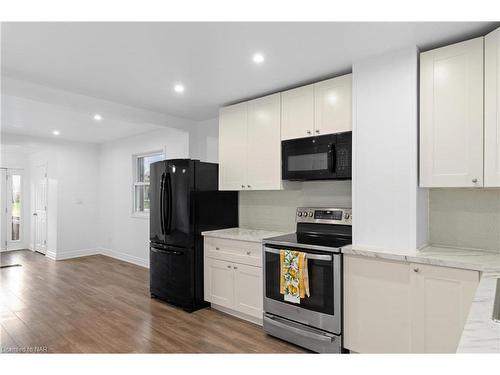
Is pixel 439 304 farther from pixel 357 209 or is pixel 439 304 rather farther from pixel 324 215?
pixel 324 215

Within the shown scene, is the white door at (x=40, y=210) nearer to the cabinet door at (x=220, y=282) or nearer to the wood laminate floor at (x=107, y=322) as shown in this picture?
the wood laminate floor at (x=107, y=322)

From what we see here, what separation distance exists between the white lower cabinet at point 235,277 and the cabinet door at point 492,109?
6.43ft

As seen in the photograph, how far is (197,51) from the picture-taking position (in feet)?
7.84

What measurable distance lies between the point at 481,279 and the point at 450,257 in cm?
36

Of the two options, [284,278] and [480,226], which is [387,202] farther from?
[284,278]

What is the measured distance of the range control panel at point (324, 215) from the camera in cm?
300

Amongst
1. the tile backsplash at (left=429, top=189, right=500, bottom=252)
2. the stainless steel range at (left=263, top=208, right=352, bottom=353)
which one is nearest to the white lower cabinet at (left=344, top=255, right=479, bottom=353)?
the stainless steel range at (left=263, top=208, right=352, bottom=353)

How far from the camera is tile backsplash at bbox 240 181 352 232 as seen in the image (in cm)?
318

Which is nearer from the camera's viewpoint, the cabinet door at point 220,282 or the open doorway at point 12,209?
the cabinet door at point 220,282

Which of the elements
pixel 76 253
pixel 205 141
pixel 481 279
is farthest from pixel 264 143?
pixel 76 253

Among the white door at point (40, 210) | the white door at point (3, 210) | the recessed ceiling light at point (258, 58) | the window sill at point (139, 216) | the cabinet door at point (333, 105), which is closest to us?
the recessed ceiling light at point (258, 58)

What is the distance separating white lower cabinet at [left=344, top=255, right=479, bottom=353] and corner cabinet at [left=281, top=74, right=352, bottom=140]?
118 cm

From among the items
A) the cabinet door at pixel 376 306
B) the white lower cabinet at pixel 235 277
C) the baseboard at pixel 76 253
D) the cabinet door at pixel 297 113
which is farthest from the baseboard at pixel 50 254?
the cabinet door at pixel 376 306

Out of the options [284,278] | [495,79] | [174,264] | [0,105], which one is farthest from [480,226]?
[0,105]
